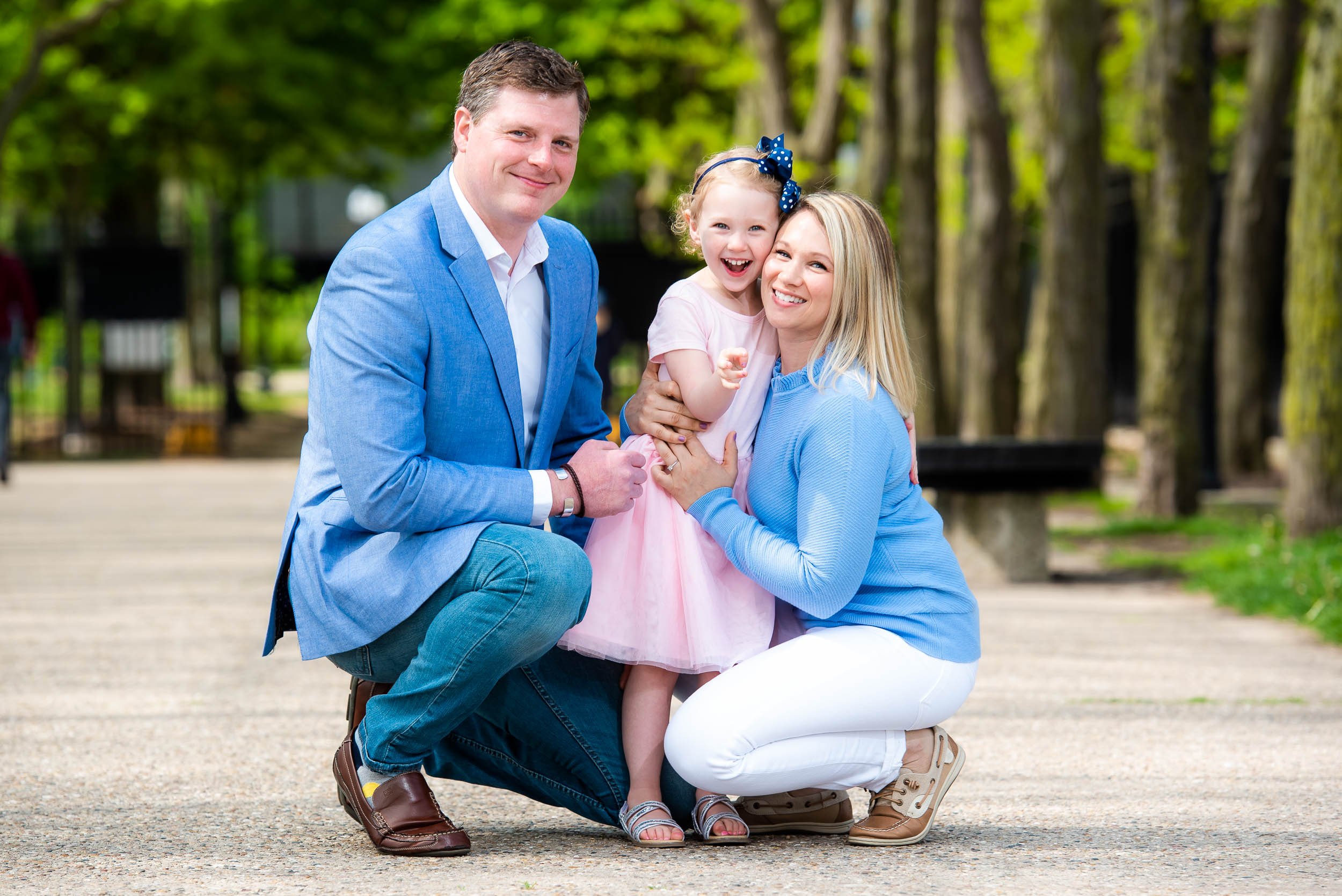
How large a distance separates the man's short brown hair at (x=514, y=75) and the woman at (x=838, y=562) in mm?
639

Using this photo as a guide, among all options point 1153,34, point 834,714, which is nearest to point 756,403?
point 834,714

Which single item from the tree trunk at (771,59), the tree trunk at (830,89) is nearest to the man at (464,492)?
the tree trunk at (830,89)

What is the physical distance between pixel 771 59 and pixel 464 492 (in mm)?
11924

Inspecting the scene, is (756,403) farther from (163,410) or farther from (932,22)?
(163,410)

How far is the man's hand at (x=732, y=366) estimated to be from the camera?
12.1ft

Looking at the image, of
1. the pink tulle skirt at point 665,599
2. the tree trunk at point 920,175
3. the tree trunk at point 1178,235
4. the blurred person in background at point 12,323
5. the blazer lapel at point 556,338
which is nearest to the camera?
the pink tulle skirt at point 665,599

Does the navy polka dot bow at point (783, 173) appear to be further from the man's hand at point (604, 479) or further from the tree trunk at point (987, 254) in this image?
the tree trunk at point (987, 254)

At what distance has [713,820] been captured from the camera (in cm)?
383

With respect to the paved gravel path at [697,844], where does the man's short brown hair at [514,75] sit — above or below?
above

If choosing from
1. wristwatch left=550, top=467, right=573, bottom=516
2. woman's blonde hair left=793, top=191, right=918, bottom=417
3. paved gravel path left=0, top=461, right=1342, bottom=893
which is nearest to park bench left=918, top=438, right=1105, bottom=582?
paved gravel path left=0, top=461, right=1342, bottom=893

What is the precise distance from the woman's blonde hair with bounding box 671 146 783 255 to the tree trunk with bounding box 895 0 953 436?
1003 cm

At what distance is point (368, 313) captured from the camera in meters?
3.61

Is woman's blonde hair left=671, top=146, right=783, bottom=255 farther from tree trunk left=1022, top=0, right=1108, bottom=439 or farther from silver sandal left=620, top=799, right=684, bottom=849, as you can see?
tree trunk left=1022, top=0, right=1108, bottom=439

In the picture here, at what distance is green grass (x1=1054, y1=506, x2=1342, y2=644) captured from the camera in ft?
25.4
